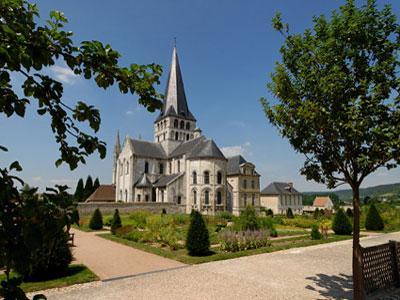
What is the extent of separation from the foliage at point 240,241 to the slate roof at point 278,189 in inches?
1541

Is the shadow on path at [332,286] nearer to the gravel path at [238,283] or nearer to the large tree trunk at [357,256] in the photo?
the gravel path at [238,283]

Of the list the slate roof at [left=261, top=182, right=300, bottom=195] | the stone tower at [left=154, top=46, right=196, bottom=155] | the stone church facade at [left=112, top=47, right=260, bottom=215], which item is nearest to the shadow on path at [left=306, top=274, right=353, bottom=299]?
the stone church facade at [left=112, top=47, right=260, bottom=215]

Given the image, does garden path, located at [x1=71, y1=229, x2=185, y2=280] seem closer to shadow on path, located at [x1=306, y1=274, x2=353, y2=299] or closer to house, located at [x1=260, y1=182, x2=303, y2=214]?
shadow on path, located at [x1=306, y1=274, x2=353, y2=299]

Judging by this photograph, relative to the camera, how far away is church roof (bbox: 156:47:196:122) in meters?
48.5

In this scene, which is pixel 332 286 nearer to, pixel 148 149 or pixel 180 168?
pixel 180 168

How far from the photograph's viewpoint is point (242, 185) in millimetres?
41094

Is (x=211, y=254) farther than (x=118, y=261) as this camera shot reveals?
Yes

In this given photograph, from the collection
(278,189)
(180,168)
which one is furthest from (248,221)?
(278,189)

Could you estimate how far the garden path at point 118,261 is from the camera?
29.3 feet

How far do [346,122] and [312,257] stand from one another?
7488 mm

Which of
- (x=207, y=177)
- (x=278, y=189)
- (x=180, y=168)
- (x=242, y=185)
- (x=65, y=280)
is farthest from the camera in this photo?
(x=278, y=189)

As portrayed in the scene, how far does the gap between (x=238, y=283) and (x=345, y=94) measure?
5.32m

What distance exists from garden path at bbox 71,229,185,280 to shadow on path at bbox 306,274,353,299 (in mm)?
4346

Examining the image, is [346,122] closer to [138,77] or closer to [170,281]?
[138,77]
